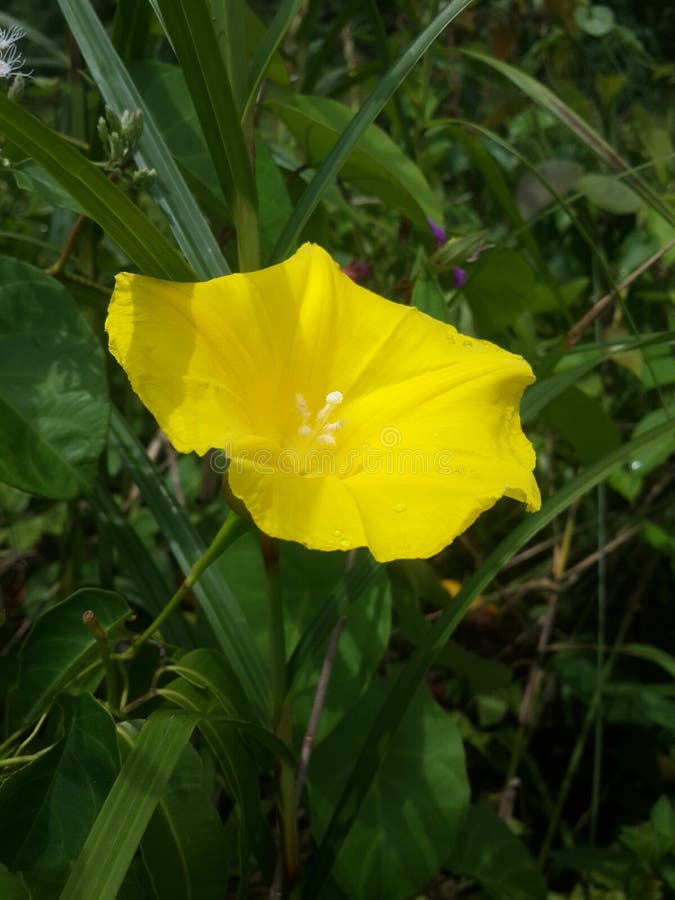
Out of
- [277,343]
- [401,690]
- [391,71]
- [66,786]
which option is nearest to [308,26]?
[391,71]

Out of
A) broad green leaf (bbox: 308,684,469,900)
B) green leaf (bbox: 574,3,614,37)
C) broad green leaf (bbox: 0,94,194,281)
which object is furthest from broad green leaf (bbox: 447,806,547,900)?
green leaf (bbox: 574,3,614,37)

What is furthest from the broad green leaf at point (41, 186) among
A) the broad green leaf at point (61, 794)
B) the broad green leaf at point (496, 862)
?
the broad green leaf at point (496, 862)

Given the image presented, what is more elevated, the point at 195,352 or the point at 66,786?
the point at 195,352

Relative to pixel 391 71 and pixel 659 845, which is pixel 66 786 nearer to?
pixel 391 71

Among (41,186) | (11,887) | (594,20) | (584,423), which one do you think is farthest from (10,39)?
(594,20)

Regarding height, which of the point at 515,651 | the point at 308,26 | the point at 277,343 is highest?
the point at 308,26

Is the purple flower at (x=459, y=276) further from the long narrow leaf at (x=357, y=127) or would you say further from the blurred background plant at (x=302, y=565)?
the long narrow leaf at (x=357, y=127)
